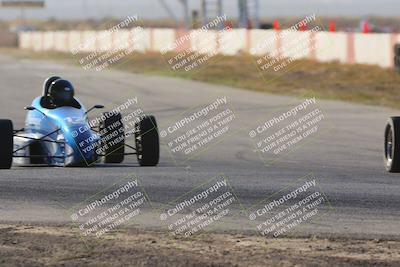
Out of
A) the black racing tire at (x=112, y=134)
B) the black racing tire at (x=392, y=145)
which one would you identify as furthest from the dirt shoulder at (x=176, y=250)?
the black racing tire at (x=112, y=134)

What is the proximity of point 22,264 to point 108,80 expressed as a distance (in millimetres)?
34799

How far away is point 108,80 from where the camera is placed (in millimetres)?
43031

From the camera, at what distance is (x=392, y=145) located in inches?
523

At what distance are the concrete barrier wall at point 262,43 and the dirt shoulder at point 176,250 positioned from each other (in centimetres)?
2528

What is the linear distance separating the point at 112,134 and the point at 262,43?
3168 centimetres

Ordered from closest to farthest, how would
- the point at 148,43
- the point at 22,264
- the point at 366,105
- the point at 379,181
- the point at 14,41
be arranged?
the point at 22,264, the point at 379,181, the point at 366,105, the point at 148,43, the point at 14,41

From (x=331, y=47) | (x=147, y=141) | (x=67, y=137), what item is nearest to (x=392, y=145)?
(x=147, y=141)

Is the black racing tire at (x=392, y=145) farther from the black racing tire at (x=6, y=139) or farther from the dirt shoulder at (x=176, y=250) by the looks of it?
the black racing tire at (x=6, y=139)

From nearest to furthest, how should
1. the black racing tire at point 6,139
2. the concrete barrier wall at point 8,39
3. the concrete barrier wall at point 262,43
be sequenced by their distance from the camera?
the black racing tire at point 6,139 → the concrete barrier wall at point 262,43 → the concrete barrier wall at point 8,39

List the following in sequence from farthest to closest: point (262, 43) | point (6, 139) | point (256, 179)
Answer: point (262, 43) → point (6, 139) → point (256, 179)

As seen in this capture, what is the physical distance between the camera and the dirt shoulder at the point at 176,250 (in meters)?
8.57

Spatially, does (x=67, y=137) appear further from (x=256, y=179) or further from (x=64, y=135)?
(x=256, y=179)

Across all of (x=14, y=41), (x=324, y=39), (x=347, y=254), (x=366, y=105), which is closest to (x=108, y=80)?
(x=324, y=39)

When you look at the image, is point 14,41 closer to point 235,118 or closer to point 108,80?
point 108,80
